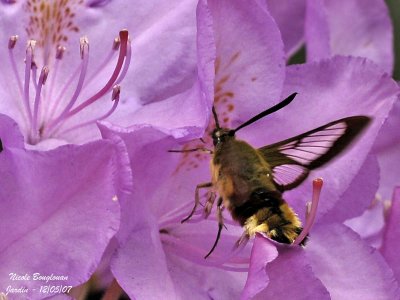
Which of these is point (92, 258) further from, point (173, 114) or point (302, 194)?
point (302, 194)

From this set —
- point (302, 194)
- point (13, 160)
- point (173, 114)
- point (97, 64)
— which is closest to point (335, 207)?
point (302, 194)

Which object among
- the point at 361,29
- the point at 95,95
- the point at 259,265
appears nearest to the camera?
the point at 259,265

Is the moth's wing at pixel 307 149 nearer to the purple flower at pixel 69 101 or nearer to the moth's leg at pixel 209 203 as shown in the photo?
the moth's leg at pixel 209 203

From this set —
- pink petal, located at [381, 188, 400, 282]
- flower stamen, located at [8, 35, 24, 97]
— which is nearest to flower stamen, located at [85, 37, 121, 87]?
flower stamen, located at [8, 35, 24, 97]

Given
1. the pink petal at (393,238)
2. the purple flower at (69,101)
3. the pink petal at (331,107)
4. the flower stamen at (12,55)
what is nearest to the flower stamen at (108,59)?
the purple flower at (69,101)

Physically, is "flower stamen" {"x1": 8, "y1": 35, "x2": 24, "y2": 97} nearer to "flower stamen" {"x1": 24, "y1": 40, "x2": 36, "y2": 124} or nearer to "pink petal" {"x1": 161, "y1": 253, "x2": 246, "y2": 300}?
"flower stamen" {"x1": 24, "y1": 40, "x2": 36, "y2": 124}

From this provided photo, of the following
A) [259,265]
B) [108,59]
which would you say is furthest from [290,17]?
[259,265]

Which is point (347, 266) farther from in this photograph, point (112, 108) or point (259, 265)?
point (112, 108)
